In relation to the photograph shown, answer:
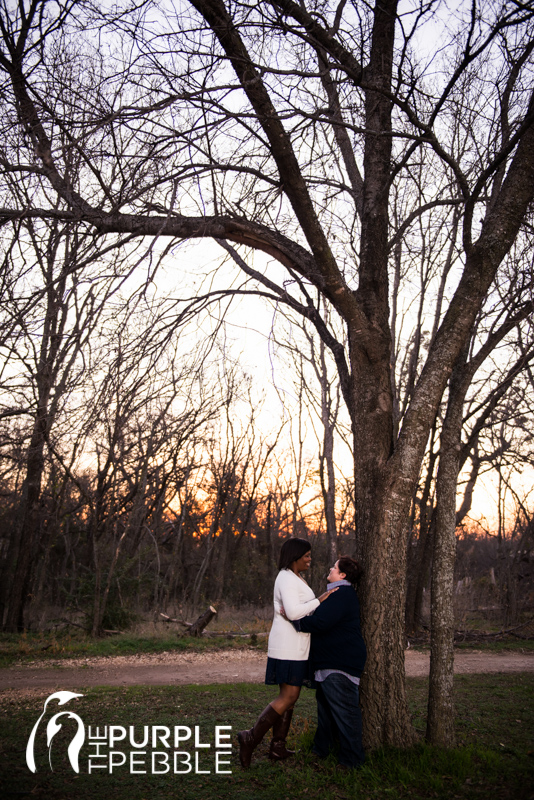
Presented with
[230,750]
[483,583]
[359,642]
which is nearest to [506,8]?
[359,642]

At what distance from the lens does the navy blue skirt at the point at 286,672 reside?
3830 millimetres

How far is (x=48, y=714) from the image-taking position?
5336 mm

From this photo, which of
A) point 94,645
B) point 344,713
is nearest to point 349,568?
point 344,713

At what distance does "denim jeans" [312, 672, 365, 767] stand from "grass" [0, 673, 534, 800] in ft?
0.35

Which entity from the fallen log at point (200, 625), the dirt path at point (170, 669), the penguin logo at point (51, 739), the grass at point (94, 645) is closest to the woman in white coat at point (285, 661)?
the penguin logo at point (51, 739)

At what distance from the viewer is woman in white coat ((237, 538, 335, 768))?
383 cm

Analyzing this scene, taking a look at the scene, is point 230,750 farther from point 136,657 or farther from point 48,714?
point 136,657

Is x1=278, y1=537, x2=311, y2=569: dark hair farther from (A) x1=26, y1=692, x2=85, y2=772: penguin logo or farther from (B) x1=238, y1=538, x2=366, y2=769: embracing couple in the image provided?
(A) x1=26, y1=692, x2=85, y2=772: penguin logo

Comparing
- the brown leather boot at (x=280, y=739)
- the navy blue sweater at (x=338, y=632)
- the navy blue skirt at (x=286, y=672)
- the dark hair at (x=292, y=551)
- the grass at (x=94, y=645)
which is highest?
the dark hair at (x=292, y=551)

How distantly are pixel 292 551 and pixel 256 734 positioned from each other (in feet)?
4.01

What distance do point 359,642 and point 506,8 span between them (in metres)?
4.76

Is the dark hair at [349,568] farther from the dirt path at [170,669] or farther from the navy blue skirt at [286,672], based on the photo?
the dirt path at [170,669]

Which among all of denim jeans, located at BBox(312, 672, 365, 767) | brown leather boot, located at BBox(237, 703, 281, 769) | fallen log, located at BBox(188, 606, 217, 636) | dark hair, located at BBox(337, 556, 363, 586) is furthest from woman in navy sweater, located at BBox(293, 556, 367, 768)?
fallen log, located at BBox(188, 606, 217, 636)

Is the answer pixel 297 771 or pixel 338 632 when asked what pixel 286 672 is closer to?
pixel 338 632
